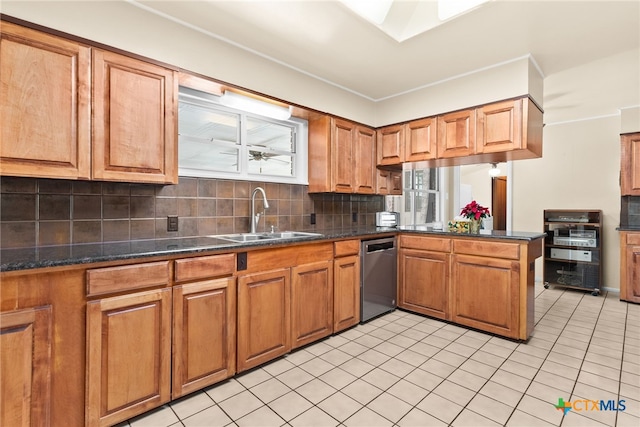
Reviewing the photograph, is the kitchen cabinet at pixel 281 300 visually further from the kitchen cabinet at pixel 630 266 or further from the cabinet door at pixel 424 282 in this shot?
the kitchen cabinet at pixel 630 266

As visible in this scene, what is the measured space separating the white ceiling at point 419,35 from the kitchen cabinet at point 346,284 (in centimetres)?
172

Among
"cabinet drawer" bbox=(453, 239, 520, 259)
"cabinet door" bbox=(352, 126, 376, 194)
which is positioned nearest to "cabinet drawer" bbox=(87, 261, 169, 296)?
"cabinet door" bbox=(352, 126, 376, 194)

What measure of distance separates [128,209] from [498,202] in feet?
25.1

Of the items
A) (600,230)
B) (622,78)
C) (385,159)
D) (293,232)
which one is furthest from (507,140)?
(600,230)

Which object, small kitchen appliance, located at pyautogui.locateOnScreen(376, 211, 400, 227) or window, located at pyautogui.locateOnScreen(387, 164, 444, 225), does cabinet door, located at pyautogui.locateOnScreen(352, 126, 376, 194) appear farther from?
window, located at pyautogui.locateOnScreen(387, 164, 444, 225)

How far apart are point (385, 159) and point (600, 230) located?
3.31 metres

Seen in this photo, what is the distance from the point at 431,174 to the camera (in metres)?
5.76

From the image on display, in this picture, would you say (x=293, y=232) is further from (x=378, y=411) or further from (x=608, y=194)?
(x=608, y=194)

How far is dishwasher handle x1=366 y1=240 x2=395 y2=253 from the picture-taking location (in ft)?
10.5

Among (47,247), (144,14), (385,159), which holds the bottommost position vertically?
(47,247)

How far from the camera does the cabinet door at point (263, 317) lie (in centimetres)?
217

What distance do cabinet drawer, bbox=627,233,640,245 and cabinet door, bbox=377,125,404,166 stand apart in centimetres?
314

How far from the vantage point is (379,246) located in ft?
10.9

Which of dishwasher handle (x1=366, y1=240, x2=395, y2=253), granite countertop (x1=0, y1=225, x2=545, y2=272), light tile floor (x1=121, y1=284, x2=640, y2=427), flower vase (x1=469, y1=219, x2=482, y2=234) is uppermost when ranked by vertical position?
flower vase (x1=469, y1=219, x2=482, y2=234)
